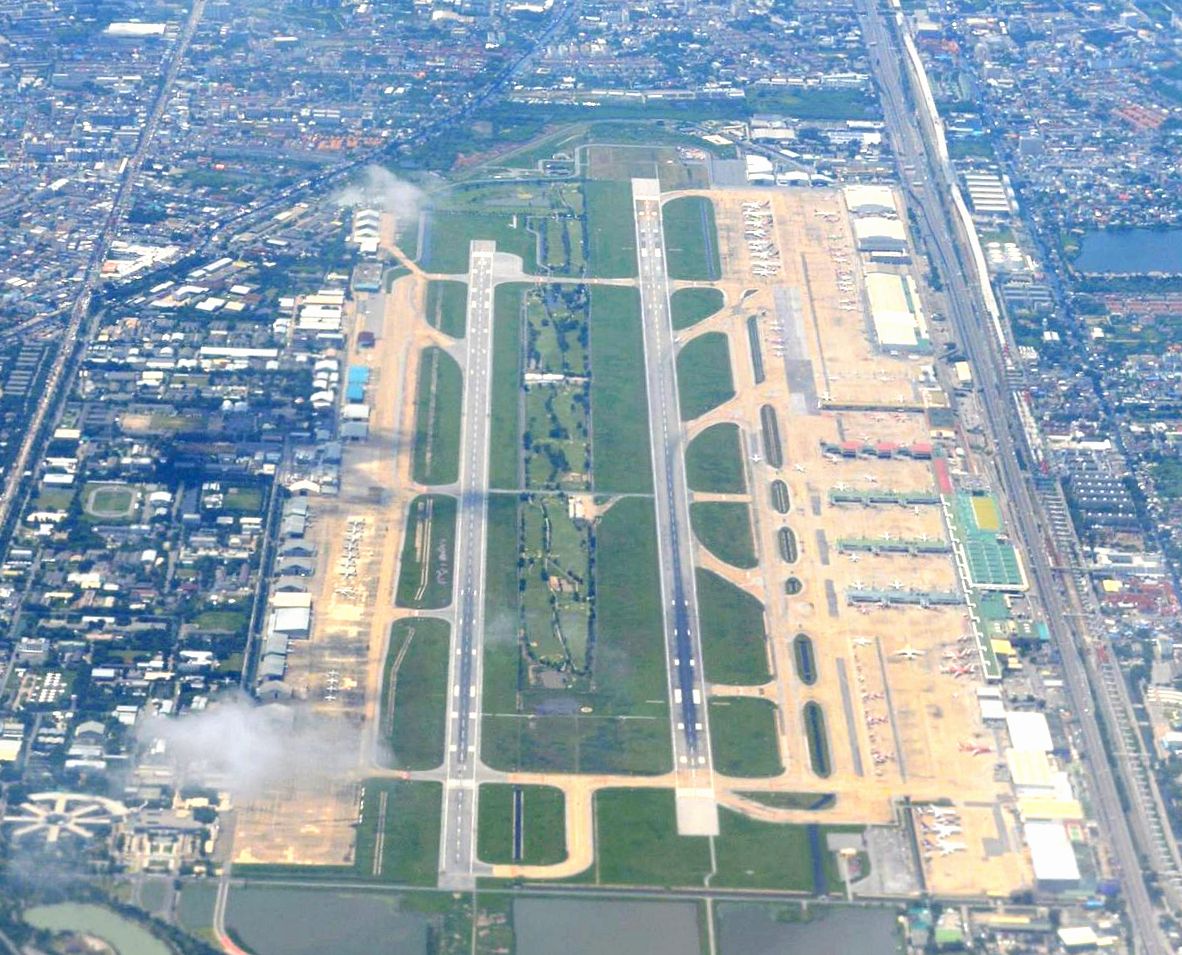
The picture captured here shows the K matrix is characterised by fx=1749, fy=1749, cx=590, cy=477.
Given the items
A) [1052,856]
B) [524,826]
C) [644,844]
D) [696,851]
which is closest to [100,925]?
[524,826]

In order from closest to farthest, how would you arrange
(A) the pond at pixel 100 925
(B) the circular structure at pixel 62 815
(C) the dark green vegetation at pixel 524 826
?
(A) the pond at pixel 100 925 < (B) the circular structure at pixel 62 815 < (C) the dark green vegetation at pixel 524 826

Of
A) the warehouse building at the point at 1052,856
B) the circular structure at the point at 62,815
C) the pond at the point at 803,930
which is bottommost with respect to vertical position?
the pond at the point at 803,930

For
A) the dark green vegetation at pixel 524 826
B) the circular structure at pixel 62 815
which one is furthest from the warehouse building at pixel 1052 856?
the circular structure at pixel 62 815

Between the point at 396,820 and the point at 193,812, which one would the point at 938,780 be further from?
the point at 193,812

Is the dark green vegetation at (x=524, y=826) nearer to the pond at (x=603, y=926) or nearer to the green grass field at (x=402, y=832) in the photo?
the pond at (x=603, y=926)

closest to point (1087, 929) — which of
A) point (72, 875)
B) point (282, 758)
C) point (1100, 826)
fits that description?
point (1100, 826)

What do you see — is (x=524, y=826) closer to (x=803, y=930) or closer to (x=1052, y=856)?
(x=803, y=930)
